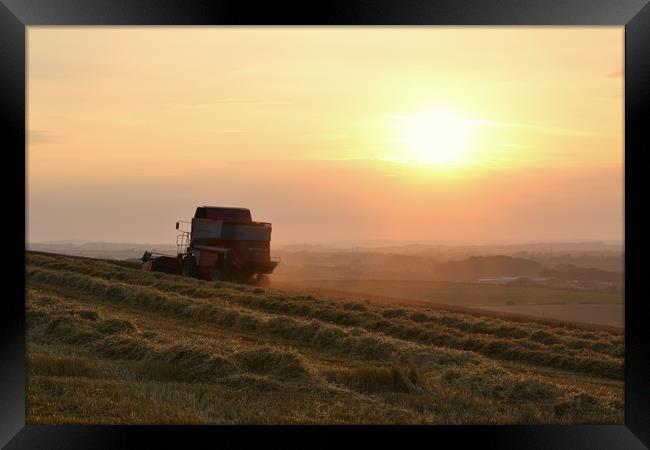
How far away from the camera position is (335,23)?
15.9ft

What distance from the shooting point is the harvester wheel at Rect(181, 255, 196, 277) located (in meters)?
20.4

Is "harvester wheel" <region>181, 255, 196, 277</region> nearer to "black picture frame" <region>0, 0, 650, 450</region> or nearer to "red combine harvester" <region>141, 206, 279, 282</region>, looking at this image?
"red combine harvester" <region>141, 206, 279, 282</region>

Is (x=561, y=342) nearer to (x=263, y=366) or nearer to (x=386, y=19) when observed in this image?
(x=263, y=366)

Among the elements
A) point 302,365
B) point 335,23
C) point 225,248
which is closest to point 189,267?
point 225,248

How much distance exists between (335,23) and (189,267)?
16.3 m

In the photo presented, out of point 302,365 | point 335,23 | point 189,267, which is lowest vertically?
point 302,365

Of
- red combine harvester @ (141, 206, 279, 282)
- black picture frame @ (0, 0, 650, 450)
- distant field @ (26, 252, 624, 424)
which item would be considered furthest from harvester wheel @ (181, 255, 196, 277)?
black picture frame @ (0, 0, 650, 450)

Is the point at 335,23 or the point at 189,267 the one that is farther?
the point at 189,267

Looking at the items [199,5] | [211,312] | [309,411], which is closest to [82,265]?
[211,312]

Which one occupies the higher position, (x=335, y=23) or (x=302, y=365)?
(x=335, y=23)

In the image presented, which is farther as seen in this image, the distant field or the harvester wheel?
the harvester wheel

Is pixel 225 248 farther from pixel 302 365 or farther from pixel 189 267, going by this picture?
pixel 302 365

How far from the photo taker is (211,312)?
15266mm

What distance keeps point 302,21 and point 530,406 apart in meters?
5.11
